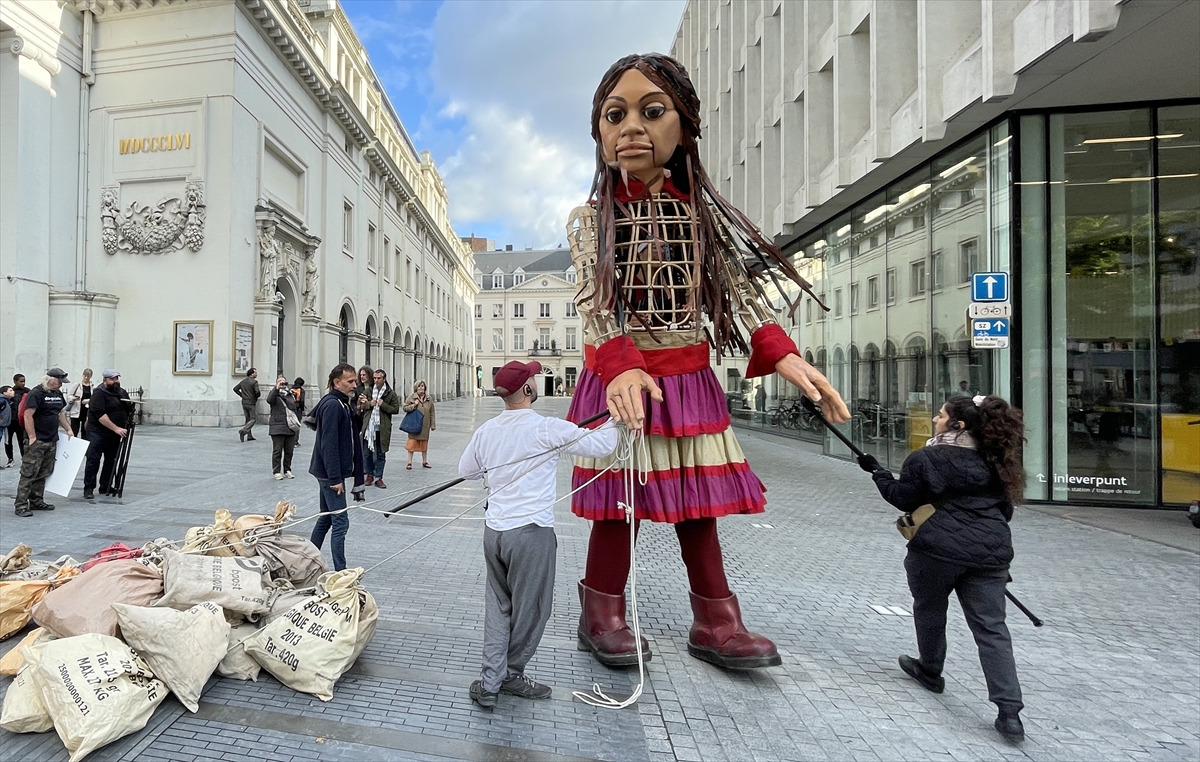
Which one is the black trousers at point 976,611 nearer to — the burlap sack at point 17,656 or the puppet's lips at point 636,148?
the puppet's lips at point 636,148

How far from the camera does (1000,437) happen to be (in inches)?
104

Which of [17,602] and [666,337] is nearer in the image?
[666,337]

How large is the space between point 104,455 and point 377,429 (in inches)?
127

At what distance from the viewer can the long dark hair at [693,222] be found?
2758 mm

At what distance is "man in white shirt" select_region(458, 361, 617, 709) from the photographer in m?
2.57

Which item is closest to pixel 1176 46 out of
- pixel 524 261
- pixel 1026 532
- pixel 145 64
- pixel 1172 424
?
pixel 1172 424

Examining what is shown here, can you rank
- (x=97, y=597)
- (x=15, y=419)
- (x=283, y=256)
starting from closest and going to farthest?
(x=97, y=597), (x=15, y=419), (x=283, y=256)

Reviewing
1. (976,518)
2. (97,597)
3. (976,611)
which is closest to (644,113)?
(976,518)

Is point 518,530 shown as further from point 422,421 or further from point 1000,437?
point 422,421

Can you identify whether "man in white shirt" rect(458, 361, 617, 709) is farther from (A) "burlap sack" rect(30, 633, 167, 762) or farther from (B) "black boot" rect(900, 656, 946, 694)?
(B) "black boot" rect(900, 656, 946, 694)

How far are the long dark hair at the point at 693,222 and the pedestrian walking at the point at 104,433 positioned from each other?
7.37 m

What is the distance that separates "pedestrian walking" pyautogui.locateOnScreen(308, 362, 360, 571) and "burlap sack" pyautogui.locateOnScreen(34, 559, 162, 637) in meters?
1.52

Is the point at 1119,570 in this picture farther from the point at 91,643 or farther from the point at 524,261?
the point at 524,261

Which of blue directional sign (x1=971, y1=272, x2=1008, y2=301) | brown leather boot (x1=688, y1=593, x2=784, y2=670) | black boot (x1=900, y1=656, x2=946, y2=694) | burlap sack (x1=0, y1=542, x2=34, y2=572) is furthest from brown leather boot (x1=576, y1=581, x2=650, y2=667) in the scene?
blue directional sign (x1=971, y1=272, x2=1008, y2=301)
